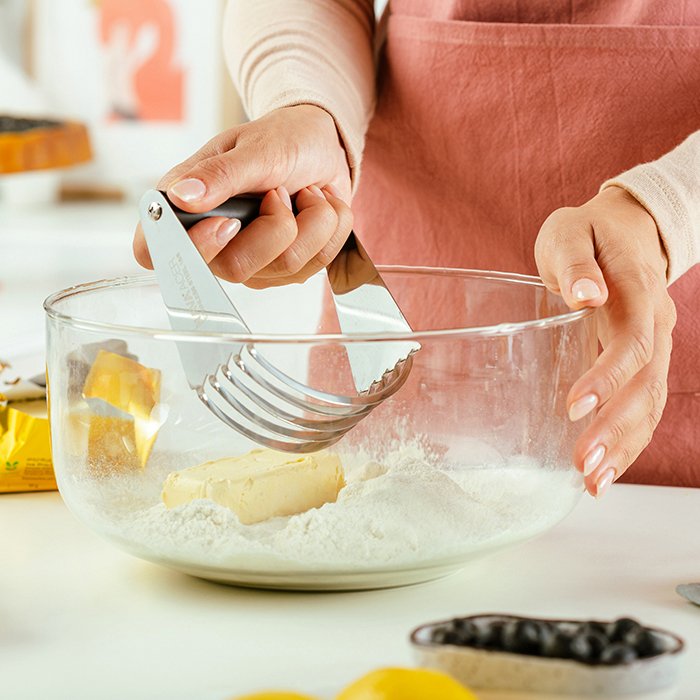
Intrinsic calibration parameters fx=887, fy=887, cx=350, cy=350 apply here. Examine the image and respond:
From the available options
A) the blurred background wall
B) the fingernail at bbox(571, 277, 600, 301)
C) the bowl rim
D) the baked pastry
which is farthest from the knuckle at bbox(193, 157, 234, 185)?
the blurred background wall

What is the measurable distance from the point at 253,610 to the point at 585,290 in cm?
25

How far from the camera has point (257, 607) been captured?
1.53 ft

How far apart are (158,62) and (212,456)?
2.05m

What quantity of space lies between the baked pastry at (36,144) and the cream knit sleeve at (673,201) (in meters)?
1.37

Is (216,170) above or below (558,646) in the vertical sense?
above

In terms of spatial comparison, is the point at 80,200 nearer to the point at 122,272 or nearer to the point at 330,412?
the point at 122,272

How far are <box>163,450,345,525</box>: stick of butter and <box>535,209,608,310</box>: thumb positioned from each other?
0.17 metres

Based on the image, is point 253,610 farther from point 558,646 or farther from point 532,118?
point 532,118

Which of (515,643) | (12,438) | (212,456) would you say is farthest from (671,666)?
(12,438)

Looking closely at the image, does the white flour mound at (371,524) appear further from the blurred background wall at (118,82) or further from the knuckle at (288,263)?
the blurred background wall at (118,82)

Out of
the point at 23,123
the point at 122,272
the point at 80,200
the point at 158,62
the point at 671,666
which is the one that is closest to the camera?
the point at 671,666

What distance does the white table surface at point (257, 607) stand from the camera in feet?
1.31

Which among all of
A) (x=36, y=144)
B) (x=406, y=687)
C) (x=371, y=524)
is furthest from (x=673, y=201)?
(x=36, y=144)

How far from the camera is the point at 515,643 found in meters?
0.34
